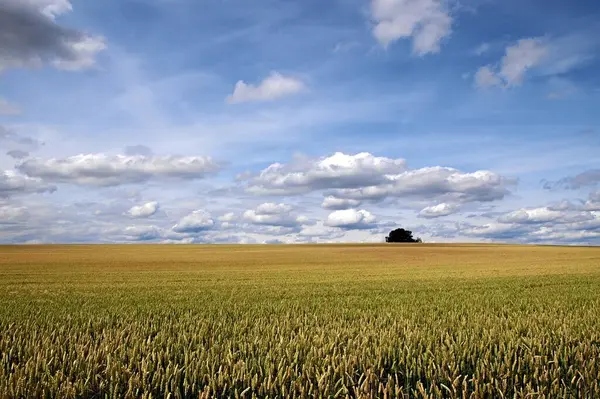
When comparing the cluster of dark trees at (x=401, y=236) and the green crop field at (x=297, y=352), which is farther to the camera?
the cluster of dark trees at (x=401, y=236)

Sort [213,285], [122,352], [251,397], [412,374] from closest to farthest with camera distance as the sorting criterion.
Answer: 1. [251,397]
2. [412,374]
3. [122,352]
4. [213,285]

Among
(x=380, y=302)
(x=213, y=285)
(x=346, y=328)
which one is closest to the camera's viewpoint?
(x=346, y=328)

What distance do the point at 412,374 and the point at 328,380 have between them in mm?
1377

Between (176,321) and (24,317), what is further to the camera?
(24,317)

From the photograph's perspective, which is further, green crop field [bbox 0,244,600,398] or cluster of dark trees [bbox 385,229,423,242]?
cluster of dark trees [bbox 385,229,423,242]

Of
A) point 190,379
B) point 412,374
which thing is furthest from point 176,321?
point 412,374

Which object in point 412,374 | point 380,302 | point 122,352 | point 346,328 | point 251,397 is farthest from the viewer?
point 380,302

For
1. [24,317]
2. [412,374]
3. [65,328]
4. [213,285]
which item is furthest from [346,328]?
[213,285]

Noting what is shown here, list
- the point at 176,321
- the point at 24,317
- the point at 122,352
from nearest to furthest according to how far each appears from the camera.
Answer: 1. the point at 122,352
2. the point at 176,321
3. the point at 24,317

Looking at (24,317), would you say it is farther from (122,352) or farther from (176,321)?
(122,352)

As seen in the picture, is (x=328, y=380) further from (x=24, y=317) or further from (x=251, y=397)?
(x=24, y=317)

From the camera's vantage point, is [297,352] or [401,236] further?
[401,236]

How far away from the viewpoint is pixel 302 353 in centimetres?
820

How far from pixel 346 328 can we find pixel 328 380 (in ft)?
13.8
